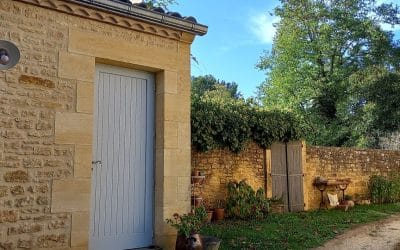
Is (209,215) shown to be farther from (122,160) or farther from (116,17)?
(116,17)

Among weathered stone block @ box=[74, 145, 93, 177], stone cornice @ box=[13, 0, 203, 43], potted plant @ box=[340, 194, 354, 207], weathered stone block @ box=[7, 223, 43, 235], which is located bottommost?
potted plant @ box=[340, 194, 354, 207]

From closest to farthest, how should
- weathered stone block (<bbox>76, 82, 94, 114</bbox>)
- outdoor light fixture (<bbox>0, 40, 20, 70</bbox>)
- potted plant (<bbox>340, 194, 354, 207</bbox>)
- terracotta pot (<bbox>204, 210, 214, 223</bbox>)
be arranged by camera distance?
1. outdoor light fixture (<bbox>0, 40, 20, 70</bbox>)
2. weathered stone block (<bbox>76, 82, 94, 114</bbox>)
3. terracotta pot (<bbox>204, 210, 214, 223</bbox>)
4. potted plant (<bbox>340, 194, 354, 207</bbox>)

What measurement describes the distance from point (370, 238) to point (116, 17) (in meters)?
6.31

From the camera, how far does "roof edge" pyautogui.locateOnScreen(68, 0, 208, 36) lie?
502 centimetres

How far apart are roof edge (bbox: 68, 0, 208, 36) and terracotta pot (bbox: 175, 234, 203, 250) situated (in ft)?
9.91

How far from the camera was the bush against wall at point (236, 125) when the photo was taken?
8.86 meters

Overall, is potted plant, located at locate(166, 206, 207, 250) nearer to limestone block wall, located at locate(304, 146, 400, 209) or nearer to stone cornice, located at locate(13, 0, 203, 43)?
stone cornice, located at locate(13, 0, 203, 43)

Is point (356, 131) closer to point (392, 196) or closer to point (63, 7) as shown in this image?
point (392, 196)

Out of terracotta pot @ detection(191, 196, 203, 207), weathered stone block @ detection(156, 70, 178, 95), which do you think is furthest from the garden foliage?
weathered stone block @ detection(156, 70, 178, 95)

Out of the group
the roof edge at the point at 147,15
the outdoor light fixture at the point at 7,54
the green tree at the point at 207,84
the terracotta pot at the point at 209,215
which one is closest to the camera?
the outdoor light fixture at the point at 7,54

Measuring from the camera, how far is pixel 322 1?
23.0 meters

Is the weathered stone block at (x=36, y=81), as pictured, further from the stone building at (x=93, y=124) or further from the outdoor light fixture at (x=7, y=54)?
the outdoor light fixture at (x=7, y=54)

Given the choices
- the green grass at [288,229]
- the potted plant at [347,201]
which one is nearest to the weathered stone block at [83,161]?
the green grass at [288,229]

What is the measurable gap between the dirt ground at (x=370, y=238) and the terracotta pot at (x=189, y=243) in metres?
2.68
